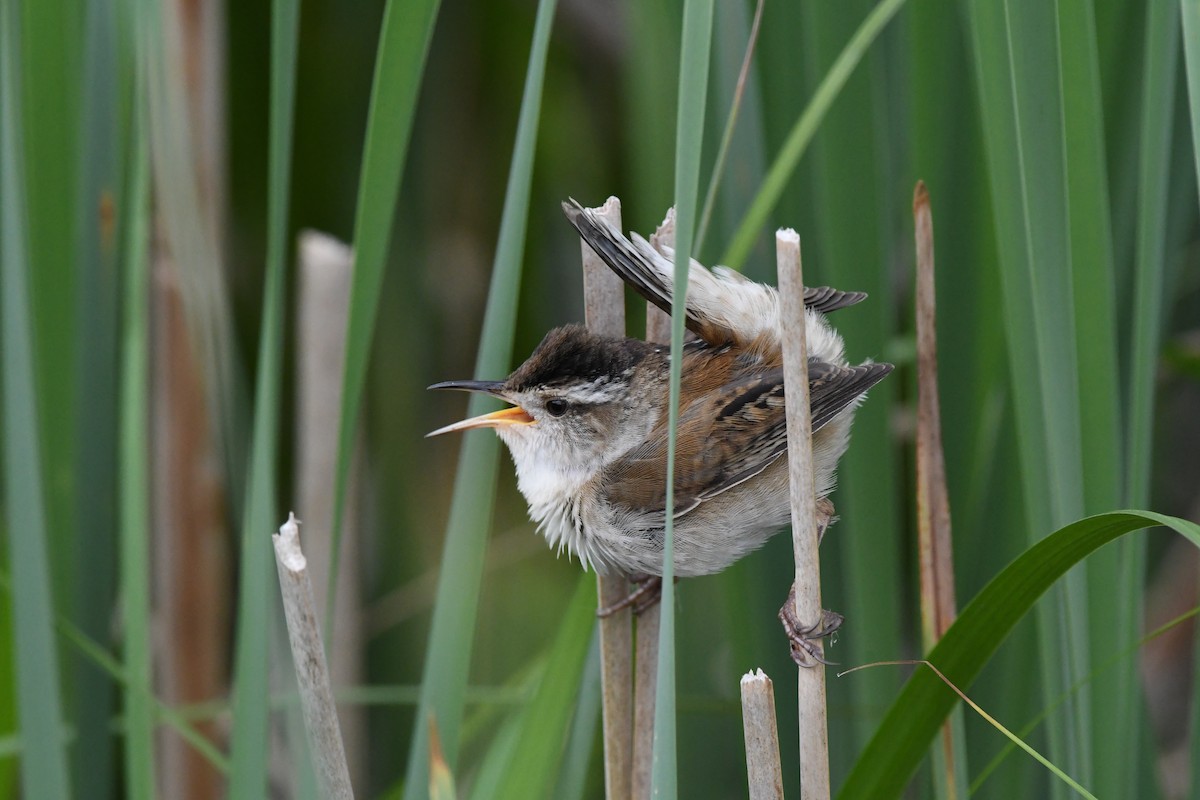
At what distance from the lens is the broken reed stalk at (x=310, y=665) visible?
3.85 feet

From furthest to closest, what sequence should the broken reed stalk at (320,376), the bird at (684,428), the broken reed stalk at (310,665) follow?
the broken reed stalk at (320,376) < the bird at (684,428) < the broken reed stalk at (310,665)

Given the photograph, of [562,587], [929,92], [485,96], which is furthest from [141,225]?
[562,587]

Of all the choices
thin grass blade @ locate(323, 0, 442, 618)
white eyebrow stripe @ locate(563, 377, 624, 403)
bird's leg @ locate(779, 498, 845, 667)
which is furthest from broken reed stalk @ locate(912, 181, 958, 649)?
thin grass blade @ locate(323, 0, 442, 618)

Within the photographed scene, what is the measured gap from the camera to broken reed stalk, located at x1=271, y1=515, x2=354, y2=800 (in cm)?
117

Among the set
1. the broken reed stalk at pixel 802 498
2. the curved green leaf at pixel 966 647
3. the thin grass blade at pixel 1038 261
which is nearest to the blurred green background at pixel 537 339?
the thin grass blade at pixel 1038 261

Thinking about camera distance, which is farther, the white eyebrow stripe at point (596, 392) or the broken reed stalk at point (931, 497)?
the white eyebrow stripe at point (596, 392)

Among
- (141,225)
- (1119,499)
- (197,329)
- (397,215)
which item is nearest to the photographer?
(1119,499)

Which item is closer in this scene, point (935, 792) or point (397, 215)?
point (935, 792)

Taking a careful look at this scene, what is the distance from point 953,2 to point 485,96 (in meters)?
1.74

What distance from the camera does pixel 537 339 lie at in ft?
9.98

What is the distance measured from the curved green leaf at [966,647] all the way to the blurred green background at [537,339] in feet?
0.37

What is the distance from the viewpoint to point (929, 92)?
1587mm

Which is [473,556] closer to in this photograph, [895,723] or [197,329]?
[895,723]

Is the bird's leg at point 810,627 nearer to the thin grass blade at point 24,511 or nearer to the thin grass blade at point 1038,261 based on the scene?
the thin grass blade at point 1038,261
